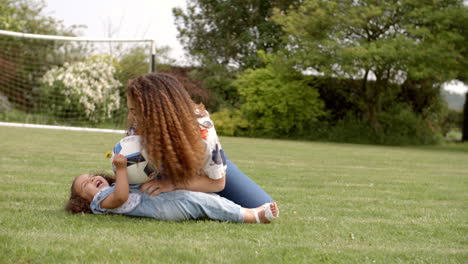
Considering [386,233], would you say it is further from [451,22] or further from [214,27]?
[214,27]

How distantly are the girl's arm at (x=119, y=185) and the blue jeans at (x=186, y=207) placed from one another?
0.16 meters

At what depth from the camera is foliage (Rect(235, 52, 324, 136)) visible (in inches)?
830

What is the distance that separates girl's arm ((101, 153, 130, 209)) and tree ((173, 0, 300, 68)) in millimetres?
22422

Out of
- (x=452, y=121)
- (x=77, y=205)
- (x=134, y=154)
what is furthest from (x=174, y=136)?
(x=452, y=121)

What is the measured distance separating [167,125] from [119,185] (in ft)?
1.62

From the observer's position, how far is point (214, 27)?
2920cm

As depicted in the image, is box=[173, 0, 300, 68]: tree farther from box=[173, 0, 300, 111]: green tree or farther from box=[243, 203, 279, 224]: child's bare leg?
box=[243, 203, 279, 224]: child's bare leg

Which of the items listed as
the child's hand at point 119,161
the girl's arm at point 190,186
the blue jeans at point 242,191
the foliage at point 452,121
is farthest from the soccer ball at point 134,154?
the foliage at point 452,121

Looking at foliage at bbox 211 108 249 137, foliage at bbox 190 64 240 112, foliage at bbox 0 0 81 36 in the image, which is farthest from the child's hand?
foliage at bbox 0 0 81 36

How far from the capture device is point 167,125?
3582 mm

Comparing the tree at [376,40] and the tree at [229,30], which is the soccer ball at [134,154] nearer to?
the tree at [376,40]

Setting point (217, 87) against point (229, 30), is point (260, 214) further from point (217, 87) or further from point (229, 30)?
point (229, 30)

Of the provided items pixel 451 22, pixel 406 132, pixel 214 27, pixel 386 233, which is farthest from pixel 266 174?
pixel 214 27

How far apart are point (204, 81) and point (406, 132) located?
26.4ft
